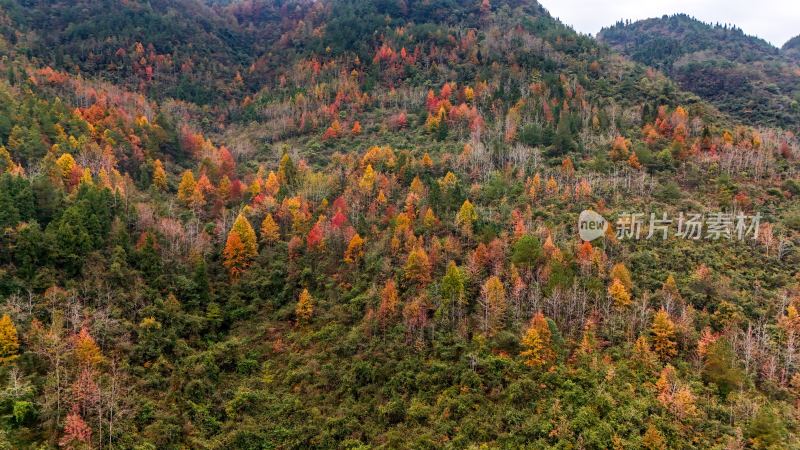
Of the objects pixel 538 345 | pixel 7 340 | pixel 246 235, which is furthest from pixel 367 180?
pixel 7 340

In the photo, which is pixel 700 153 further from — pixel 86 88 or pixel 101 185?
pixel 86 88

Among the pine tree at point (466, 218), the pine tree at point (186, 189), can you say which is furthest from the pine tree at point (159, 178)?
the pine tree at point (466, 218)

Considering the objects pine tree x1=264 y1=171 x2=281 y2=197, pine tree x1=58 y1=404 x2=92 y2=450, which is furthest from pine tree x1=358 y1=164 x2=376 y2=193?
pine tree x1=58 y1=404 x2=92 y2=450

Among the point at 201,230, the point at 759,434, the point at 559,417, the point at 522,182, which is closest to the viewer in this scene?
the point at 759,434

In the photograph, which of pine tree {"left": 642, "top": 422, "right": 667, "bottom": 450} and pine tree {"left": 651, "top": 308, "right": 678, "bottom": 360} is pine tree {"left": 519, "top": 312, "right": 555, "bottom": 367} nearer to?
pine tree {"left": 642, "top": 422, "right": 667, "bottom": 450}

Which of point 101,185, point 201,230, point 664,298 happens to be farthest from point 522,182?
point 101,185

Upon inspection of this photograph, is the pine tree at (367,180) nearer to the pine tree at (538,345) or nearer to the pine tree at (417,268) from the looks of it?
the pine tree at (417,268)
